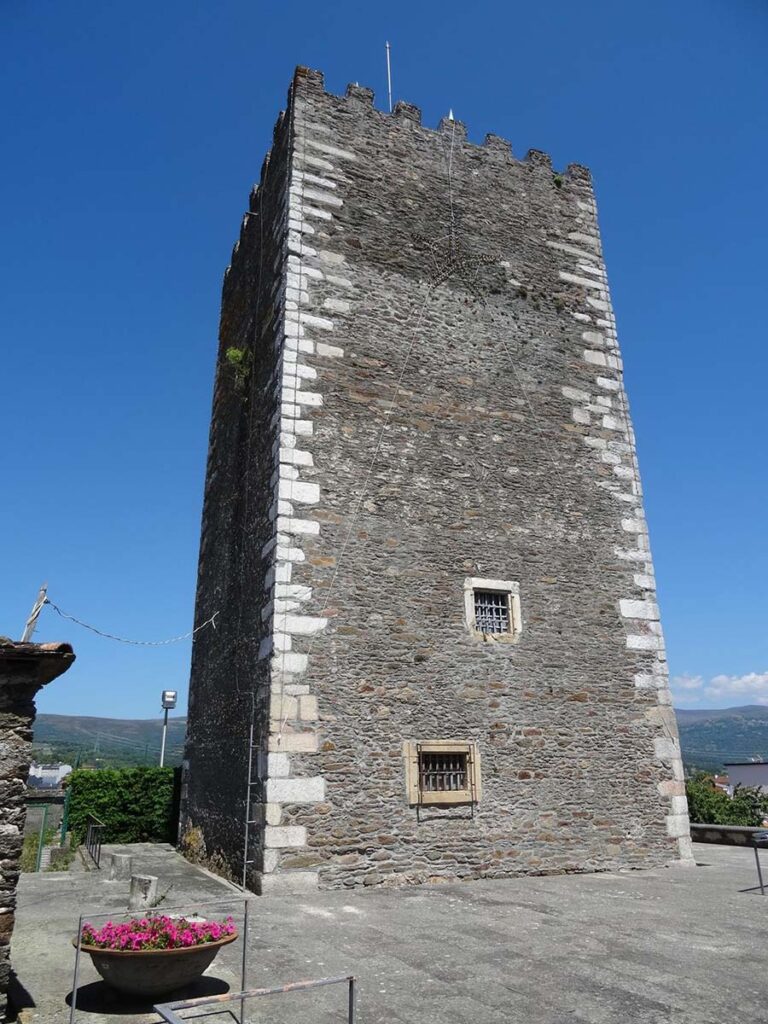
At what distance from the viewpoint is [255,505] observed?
1045cm

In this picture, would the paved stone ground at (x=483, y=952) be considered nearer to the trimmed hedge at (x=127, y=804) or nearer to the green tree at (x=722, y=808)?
the trimmed hedge at (x=127, y=804)

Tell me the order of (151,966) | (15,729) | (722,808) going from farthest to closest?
(722,808), (151,966), (15,729)

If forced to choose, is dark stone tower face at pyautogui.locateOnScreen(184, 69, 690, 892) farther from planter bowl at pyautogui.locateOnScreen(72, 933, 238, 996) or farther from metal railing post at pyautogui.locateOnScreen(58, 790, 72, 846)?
planter bowl at pyautogui.locateOnScreen(72, 933, 238, 996)

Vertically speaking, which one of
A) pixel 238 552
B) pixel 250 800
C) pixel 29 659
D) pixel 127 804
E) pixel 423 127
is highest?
pixel 423 127

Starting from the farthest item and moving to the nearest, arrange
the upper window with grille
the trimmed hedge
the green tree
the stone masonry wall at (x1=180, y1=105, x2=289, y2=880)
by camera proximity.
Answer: the green tree → the trimmed hedge → the upper window with grille → the stone masonry wall at (x1=180, y1=105, x2=289, y2=880)

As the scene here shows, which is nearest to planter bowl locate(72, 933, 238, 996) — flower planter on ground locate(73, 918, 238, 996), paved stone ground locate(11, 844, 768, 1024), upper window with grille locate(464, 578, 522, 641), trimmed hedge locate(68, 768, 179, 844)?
flower planter on ground locate(73, 918, 238, 996)

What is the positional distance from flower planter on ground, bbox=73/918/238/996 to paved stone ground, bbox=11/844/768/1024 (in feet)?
0.61

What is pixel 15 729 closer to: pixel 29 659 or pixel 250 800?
pixel 29 659

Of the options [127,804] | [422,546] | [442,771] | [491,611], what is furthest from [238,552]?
[127,804]

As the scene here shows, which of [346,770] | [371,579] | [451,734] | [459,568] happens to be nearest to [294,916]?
[346,770]

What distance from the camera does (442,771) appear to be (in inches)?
356

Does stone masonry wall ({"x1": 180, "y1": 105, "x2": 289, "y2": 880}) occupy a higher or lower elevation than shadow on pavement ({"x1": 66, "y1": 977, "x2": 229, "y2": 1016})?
higher

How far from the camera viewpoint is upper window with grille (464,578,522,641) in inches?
388

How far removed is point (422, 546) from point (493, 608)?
1.30 m
